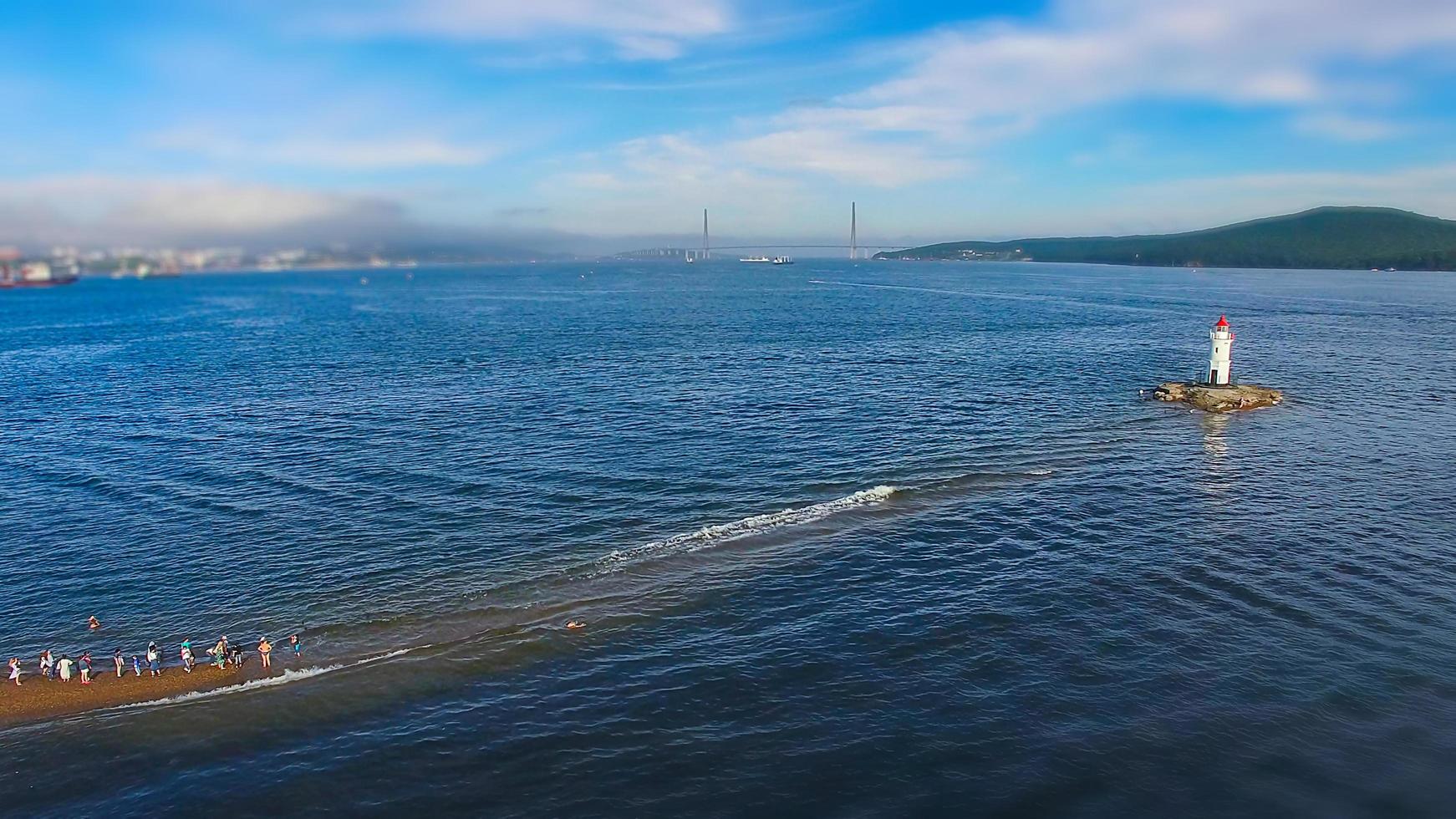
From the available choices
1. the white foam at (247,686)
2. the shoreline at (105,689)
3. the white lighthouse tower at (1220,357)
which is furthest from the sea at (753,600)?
the white lighthouse tower at (1220,357)

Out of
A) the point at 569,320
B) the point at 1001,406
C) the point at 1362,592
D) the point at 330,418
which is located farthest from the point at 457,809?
the point at 569,320

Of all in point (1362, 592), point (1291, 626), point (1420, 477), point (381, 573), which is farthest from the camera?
point (1420, 477)

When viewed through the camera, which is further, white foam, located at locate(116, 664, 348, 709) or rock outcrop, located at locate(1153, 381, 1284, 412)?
rock outcrop, located at locate(1153, 381, 1284, 412)

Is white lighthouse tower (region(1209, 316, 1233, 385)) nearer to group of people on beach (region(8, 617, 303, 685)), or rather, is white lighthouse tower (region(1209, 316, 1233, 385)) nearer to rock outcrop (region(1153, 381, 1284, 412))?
rock outcrop (region(1153, 381, 1284, 412))

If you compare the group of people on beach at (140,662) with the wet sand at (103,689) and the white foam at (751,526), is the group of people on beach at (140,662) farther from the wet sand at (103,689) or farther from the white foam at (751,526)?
the white foam at (751,526)

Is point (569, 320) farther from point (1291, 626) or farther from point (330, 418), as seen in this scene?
point (1291, 626)

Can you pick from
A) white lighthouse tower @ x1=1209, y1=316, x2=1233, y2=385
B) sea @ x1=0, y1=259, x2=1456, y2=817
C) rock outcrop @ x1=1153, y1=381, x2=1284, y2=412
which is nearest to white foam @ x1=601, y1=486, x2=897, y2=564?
sea @ x1=0, y1=259, x2=1456, y2=817
